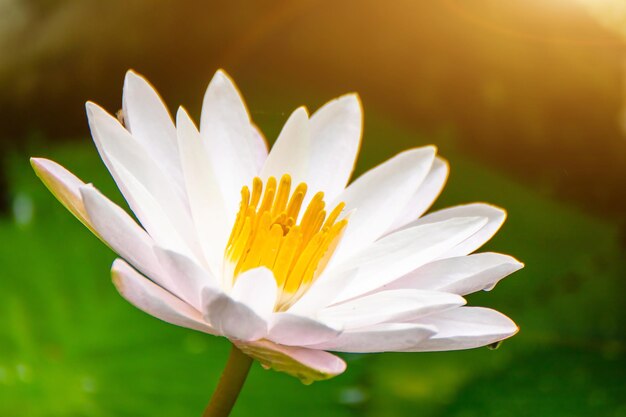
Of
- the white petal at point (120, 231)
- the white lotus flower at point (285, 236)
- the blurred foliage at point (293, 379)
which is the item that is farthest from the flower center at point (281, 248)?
the blurred foliage at point (293, 379)

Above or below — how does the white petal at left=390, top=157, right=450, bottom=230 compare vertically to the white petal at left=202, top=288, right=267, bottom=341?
above

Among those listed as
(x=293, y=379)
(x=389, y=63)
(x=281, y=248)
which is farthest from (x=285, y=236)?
(x=389, y=63)

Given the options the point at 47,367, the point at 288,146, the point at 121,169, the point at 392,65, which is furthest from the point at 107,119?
the point at 392,65

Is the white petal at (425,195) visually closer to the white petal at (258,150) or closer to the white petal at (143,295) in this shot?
the white petal at (258,150)

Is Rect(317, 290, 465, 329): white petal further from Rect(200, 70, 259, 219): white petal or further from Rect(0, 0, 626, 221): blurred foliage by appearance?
Rect(0, 0, 626, 221): blurred foliage

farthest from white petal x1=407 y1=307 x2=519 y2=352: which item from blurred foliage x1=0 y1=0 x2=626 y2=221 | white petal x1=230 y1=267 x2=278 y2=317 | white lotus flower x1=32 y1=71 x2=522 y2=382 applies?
blurred foliage x1=0 y1=0 x2=626 y2=221
